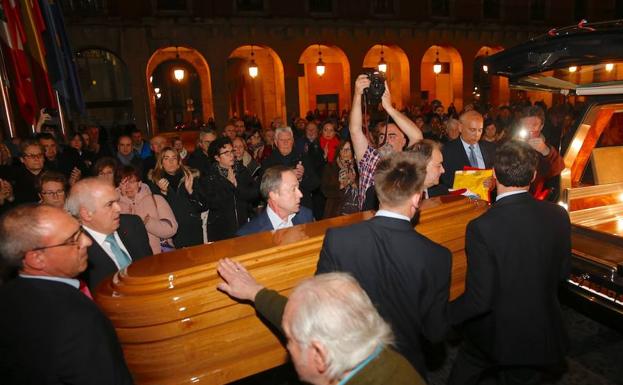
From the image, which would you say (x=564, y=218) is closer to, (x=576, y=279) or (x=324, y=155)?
(x=576, y=279)

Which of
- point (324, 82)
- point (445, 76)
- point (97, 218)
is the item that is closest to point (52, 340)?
point (97, 218)

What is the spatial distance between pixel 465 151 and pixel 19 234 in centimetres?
424

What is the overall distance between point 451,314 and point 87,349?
1846 mm

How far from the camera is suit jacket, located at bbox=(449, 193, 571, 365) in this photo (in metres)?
2.33

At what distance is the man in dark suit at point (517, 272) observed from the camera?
91.8 inches

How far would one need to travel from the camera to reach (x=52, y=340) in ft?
5.38

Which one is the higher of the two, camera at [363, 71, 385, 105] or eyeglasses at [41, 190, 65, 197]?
camera at [363, 71, 385, 105]

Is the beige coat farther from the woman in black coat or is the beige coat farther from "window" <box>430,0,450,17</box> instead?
"window" <box>430,0,450,17</box>

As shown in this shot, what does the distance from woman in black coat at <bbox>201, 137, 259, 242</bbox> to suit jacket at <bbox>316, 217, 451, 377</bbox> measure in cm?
297

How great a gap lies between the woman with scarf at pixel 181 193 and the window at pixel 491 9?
23.1 meters

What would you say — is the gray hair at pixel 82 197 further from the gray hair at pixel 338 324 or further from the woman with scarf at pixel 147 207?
the gray hair at pixel 338 324

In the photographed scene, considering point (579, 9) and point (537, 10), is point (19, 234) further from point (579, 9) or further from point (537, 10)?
point (579, 9)

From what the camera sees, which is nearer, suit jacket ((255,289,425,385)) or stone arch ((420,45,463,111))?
suit jacket ((255,289,425,385))

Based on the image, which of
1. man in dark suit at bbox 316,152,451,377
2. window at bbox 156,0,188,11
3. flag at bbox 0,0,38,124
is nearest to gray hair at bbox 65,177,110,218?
man in dark suit at bbox 316,152,451,377
